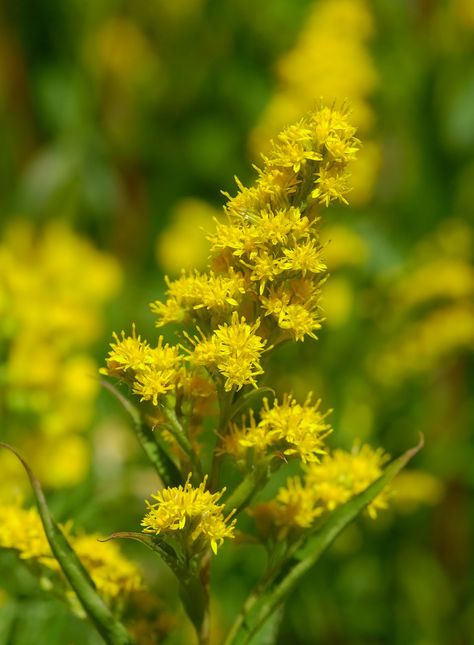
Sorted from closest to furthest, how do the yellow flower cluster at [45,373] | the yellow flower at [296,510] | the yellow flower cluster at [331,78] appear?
the yellow flower at [296,510] < the yellow flower cluster at [45,373] < the yellow flower cluster at [331,78]

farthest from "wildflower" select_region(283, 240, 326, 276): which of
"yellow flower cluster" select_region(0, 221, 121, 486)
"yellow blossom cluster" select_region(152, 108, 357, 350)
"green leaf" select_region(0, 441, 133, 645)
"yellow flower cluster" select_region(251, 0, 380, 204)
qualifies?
"yellow flower cluster" select_region(251, 0, 380, 204)

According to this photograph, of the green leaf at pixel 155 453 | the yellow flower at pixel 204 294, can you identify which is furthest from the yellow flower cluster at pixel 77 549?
the yellow flower at pixel 204 294

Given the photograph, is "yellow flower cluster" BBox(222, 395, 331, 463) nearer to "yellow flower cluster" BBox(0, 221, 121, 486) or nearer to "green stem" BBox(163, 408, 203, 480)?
"green stem" BBox(163, 408, 203, 480)

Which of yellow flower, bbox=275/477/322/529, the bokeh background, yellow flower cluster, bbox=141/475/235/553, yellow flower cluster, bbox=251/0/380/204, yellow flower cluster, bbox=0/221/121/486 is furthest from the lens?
yellow flower cluster, bbox=251/0/380/204

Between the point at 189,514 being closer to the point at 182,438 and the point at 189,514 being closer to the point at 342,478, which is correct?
the point at 182,438

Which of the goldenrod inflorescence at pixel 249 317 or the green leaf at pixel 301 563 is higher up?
the goldenrod inflorescence at pixel 249 317

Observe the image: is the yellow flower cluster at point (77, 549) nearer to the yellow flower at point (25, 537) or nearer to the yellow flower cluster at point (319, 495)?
the yellow flower at point (25, 537)

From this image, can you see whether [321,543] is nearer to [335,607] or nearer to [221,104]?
[335,607]
